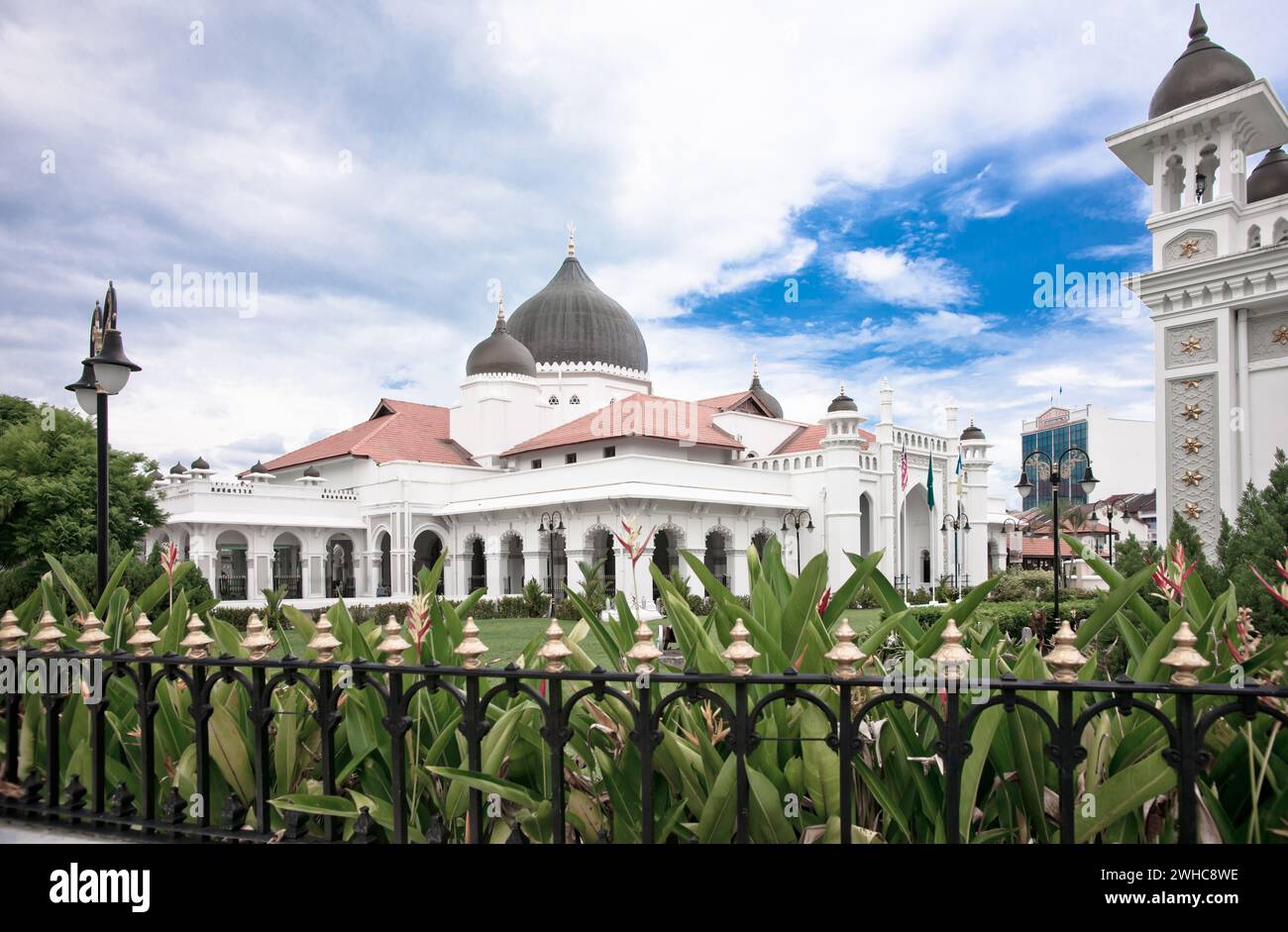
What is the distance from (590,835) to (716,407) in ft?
107

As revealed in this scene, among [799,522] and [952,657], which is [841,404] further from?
[952,657]

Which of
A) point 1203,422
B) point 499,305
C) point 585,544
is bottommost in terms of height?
point 585,544

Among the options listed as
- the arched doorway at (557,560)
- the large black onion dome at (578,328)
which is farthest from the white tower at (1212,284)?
the large black onion dome at (578,328)

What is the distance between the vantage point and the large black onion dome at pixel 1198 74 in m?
12.1

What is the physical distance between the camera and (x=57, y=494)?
20.3 metres

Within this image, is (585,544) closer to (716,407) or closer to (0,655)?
(716,407)

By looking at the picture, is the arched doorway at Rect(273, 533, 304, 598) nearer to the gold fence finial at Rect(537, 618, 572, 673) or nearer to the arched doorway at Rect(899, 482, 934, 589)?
the arched doorway at Rect(899, 482, 934, 589)

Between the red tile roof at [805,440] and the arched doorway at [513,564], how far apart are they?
9.98 metres

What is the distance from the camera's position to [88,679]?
311 cm

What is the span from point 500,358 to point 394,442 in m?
5.27

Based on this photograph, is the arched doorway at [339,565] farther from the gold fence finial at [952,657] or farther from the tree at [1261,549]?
the gold fence finial at [952,657]

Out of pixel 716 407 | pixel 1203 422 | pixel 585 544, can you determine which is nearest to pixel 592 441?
pixel 585 544

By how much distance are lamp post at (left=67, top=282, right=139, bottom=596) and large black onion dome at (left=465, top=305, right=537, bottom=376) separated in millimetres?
25317

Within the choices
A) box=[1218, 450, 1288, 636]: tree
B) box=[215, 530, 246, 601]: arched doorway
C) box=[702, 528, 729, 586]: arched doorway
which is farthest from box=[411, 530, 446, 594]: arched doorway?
box=[1218, 450, 1288, 636]: tree
